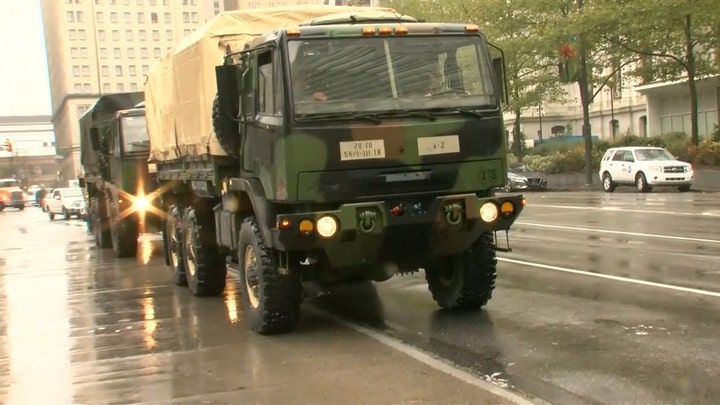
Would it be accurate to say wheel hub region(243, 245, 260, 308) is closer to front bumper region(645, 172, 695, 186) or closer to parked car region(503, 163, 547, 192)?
front bumper region(645, 172, 695, 186)

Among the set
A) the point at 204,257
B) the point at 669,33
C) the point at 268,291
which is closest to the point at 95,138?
the point at 204,257

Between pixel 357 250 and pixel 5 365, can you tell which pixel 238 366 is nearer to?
pixel 357 250

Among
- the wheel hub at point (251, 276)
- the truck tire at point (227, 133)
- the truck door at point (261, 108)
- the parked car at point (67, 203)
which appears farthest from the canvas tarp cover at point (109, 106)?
the parked car at point (67, 203)

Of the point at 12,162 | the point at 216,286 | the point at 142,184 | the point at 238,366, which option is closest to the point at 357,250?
the point at 238,366

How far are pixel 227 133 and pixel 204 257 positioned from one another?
251cm

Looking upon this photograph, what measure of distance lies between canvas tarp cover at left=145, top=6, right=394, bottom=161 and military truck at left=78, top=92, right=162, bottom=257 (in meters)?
3.67

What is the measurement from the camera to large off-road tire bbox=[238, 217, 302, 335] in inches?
293

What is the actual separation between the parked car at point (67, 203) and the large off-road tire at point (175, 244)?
2916cm

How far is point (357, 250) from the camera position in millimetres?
7078

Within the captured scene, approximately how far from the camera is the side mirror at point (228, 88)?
7.58 metres

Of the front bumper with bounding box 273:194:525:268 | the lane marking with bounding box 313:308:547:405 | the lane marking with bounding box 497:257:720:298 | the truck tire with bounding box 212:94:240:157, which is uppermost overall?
the truck tire with bounding box 212:94:240:157

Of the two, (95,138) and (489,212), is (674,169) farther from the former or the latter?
(489,212)

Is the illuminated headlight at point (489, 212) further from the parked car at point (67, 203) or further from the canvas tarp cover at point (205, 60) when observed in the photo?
the parked car at point (67, 203)

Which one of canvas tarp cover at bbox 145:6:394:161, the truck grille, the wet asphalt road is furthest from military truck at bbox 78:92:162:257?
the truck grille
